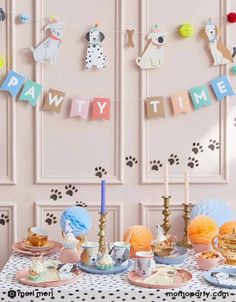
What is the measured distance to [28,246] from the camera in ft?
8.32

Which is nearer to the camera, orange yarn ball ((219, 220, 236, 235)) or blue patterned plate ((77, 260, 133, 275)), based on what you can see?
blue patterned plate ((77, 260, 133, 275))

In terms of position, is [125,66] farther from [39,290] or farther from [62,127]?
[39,290]

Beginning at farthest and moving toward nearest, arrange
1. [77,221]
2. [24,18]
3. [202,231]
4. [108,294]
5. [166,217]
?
[24,18] → [166,217] → [77,221] → [202,231] → [108,294]

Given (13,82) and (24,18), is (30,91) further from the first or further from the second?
(24,18)

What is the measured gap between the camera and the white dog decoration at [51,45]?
→ 9.40 ft

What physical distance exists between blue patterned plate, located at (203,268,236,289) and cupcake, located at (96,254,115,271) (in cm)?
38

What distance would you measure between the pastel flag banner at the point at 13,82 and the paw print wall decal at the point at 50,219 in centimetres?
66

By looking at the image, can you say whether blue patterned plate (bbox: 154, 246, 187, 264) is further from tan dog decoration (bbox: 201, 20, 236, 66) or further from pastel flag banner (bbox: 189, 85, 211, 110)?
tan dog decoration (bbox: 201, 20, 236, 66)

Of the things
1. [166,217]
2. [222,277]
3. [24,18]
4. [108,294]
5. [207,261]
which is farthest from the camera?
[24,18]

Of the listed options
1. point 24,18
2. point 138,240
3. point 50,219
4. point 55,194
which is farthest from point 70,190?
point 24,18

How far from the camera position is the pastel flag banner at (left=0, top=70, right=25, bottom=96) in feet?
9.44

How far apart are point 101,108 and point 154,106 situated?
275 millimetres

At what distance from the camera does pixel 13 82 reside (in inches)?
113

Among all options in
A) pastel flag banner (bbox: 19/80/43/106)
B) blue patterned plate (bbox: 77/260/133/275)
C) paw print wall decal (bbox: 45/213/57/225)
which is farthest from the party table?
pastel flag banner (bbox: 19/80/43/106)
